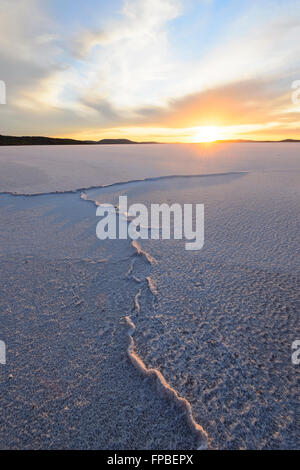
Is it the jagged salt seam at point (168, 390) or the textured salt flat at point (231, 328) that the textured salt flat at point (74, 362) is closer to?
the jagged salt seam at point (168, 390)

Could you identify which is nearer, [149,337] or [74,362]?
[74,362]

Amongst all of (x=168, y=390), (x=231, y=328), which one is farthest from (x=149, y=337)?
(x=231, y=328)

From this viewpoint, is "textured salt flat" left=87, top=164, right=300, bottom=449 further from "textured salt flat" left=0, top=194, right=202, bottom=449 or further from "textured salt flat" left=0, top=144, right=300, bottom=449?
"textured salt flat" left=0, top=194, right=202, bottom=449

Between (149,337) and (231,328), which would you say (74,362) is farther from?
(231,328)

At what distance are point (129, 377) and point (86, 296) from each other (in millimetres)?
765

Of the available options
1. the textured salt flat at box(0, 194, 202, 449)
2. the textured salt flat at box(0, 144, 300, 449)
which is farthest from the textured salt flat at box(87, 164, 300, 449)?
the textured salt flat at box(0, 194, 202, 449)

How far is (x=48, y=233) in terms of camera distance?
2.98m

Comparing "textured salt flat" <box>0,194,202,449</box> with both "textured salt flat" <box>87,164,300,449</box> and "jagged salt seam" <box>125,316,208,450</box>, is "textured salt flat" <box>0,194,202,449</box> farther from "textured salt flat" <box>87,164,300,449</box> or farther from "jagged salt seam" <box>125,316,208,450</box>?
"textured salt flat" <box>87,164,300,449</box>

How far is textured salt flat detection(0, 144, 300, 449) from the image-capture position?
1015 mm

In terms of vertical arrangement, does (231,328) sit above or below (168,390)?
above

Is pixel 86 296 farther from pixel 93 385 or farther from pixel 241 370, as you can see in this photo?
pixel 241 370

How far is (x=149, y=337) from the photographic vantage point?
1.44m

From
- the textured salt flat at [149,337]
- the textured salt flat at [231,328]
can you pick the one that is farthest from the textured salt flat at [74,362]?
the textured salt flat at [231,328]

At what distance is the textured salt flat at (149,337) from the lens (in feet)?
3.33
